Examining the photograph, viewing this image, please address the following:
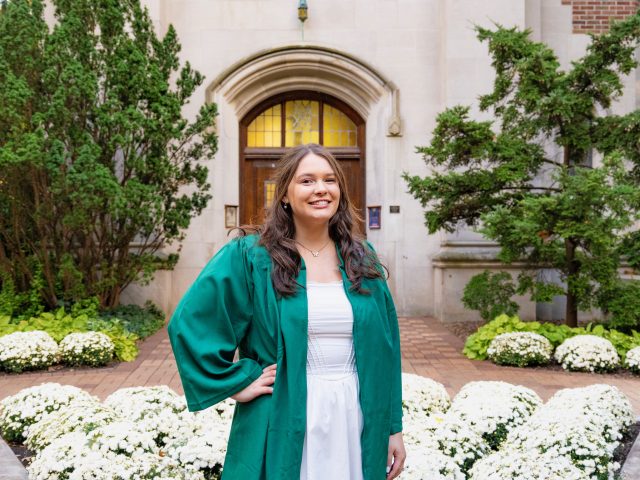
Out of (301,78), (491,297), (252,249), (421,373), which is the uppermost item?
(301,78)

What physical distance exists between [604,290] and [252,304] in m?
6.45

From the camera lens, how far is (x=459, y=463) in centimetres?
353

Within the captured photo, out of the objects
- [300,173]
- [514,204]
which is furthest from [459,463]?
[514,204]

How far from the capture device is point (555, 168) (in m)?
7.82

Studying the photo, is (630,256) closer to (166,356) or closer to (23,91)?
(166,356)

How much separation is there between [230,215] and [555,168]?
5.37 meters

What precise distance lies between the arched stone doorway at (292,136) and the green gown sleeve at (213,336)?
30.8ft

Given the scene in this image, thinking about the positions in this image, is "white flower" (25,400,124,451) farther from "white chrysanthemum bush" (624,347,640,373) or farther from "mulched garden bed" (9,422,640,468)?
"white chrysanthemum bush" (624,347,640,373)

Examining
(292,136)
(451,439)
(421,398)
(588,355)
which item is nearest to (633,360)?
(588,355)

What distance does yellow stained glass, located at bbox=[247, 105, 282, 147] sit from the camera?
11.6m

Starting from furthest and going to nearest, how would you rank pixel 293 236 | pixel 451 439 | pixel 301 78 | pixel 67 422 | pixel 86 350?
1. pixel 301 78
2. pixel 86 350
3. pixel 67 422
4. pixel 451 439
5. pixel 293 236

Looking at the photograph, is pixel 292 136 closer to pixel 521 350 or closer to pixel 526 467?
pixel 521 350

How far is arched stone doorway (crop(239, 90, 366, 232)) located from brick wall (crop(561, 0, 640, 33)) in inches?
154

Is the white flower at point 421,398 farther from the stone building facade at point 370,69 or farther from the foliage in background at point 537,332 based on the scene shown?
the stone building facade at point 370,69
